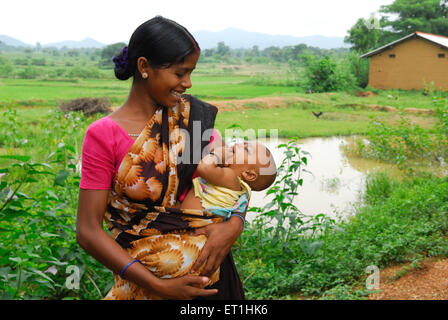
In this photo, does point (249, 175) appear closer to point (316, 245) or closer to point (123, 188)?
point (123, 188)

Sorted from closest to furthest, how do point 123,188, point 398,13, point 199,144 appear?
point 123,188, point 199,144, point 398,13

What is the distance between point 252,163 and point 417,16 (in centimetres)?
2518

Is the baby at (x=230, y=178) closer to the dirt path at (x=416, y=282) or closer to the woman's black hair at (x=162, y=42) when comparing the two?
the woman's black hair at (x=162, y=42)

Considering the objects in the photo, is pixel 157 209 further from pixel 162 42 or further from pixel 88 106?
pixel 88 106

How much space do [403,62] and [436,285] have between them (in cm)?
1506

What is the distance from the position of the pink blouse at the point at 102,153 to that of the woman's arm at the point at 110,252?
31 millimetres

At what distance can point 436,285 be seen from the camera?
271 centimetres

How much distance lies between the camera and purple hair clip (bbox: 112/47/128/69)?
1.31 metres

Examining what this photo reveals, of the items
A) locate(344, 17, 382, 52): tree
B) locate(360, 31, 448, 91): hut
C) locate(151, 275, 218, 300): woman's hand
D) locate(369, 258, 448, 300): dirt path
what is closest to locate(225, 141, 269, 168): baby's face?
locate(151, 275, 218, 300): woman's hand

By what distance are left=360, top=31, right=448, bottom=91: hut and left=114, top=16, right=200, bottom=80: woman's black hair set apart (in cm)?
1536

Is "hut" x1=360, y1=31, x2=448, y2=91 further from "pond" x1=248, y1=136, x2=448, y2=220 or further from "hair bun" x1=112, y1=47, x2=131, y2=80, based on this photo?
"hair bun" x1=112, y1=47, x2=131, y2=80

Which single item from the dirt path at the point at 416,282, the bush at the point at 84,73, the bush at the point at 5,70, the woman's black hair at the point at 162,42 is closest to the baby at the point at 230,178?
the woman's black hair at the point at 162,42
